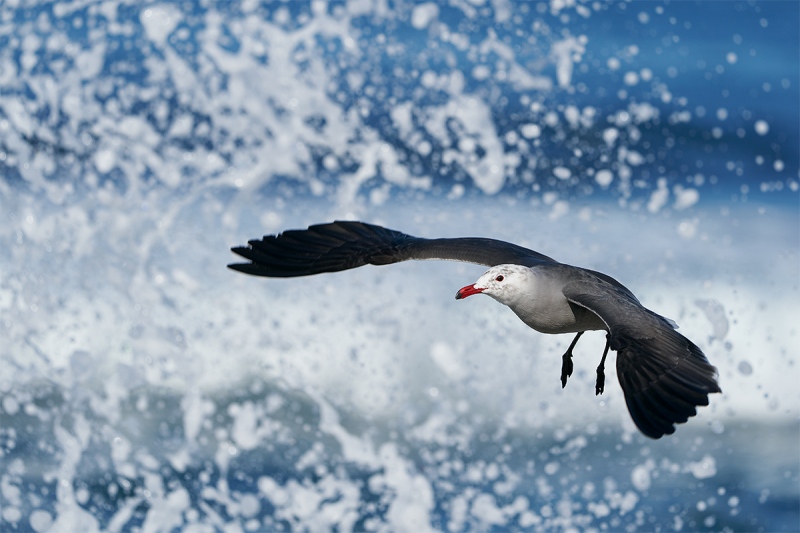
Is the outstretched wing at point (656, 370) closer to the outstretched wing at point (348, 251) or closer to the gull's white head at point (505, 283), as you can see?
the gull's white head at point (505, 283)

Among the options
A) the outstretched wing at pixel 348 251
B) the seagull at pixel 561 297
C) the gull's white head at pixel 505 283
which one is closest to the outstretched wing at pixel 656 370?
the seagull at pixel 561 297

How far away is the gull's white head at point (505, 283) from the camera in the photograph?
4145mm

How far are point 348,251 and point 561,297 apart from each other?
1030 mm

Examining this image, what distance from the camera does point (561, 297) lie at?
162 inches

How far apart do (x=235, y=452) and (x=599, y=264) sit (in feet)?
11.2

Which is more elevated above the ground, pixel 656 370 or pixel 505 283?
pixel 505 283

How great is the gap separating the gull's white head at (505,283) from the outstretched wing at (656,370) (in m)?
0.40

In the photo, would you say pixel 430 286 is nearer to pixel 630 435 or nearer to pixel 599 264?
pixel 599 264

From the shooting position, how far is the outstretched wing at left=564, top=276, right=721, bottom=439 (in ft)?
10.9

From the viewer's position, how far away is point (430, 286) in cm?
945

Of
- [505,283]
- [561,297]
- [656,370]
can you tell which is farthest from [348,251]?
[656,370]

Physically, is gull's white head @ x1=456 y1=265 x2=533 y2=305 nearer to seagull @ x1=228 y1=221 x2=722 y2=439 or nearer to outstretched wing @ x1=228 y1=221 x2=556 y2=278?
seagull @ x1=228 y1=221 x2=722 y2=439

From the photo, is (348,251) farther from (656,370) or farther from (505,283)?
(656,370)

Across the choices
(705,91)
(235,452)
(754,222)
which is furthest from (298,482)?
(705,91)
